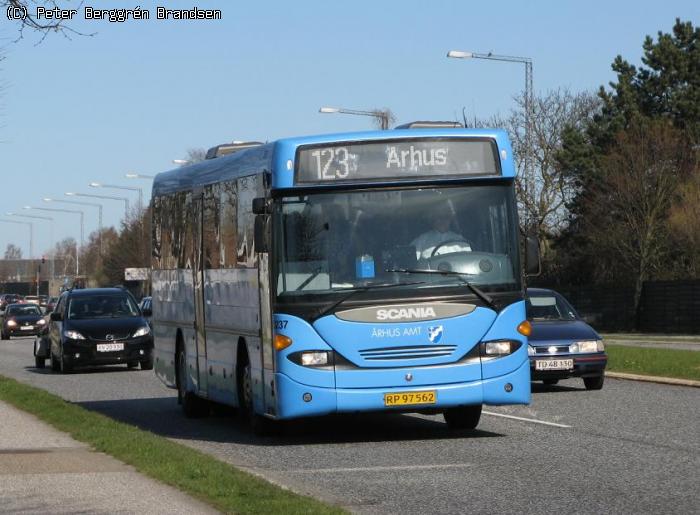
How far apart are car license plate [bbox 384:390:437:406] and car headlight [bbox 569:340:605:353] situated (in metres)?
8.00

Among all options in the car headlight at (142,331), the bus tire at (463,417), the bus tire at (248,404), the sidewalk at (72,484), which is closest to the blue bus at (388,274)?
the bus tire at (248,404)

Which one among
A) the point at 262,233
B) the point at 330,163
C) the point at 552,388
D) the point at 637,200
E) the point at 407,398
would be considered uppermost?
the point at 637,200

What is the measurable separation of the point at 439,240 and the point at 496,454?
2.34m

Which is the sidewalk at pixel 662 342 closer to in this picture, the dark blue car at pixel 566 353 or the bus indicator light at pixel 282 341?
the dark blue car at pixel 566 353

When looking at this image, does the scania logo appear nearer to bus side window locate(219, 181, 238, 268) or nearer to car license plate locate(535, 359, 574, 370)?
bus side window locate(219, 181, 238, 268)

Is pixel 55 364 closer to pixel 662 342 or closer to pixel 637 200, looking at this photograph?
pixel 662 342

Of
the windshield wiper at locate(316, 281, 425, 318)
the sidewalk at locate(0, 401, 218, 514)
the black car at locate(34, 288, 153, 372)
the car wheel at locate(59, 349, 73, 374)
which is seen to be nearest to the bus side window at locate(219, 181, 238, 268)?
the windshield wiper at locate(316, 281, 425, 318)

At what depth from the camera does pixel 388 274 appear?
1559 centimetres

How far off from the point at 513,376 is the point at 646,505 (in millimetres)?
5206

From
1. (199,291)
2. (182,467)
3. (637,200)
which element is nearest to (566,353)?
(199,291)

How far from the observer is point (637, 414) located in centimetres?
1878

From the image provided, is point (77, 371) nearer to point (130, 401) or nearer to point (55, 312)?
point (55, 312)

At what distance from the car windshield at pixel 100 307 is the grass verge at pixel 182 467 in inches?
593

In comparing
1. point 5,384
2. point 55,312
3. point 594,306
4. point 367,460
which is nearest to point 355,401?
point 367,460
